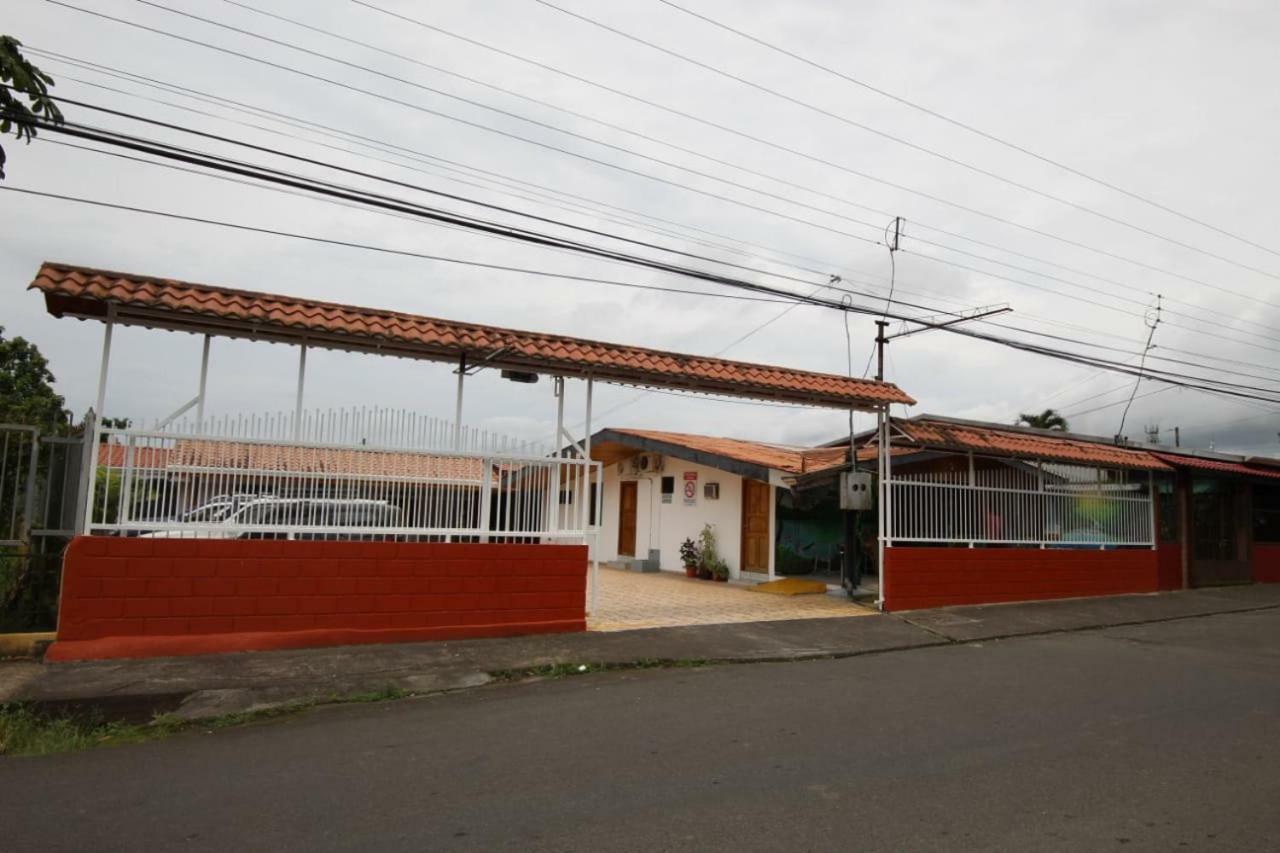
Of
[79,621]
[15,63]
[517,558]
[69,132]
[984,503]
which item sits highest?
[69,132]

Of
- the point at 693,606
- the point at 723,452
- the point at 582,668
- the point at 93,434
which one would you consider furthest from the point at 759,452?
the point at 93,434

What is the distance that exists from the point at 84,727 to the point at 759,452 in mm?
13653

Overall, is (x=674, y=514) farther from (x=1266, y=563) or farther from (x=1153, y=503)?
(x=1266, y=563)

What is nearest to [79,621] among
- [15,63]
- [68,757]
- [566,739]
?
[68,757]

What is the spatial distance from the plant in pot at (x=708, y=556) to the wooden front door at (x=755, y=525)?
2.02 feet

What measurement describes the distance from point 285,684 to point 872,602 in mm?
8936

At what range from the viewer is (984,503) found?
43.1ft

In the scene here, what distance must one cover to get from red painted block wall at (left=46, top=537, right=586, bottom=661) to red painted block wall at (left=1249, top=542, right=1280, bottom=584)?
17054 mm

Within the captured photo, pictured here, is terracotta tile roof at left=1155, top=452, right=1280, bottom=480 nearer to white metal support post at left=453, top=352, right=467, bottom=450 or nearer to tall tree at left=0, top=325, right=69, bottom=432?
white metal support post at left=453, top=352, right=467, bottom=450

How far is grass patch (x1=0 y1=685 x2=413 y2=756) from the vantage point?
17.3 ft

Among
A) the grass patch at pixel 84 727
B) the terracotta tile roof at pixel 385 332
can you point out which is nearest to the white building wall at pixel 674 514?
the terracotta tile roof at pixel 385 332

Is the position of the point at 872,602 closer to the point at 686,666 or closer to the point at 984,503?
the point at 984,503

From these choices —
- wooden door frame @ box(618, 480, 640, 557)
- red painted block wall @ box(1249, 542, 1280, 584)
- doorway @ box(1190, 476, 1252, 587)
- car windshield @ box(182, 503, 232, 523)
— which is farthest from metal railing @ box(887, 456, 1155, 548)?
car windshield @ box(182, 503, 232, 523)

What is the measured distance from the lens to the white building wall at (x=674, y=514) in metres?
17.0
